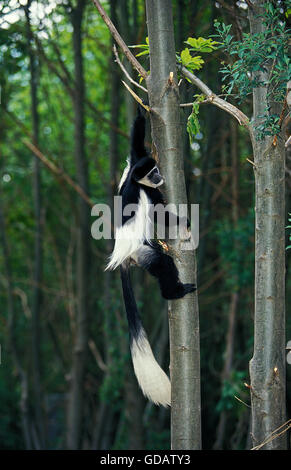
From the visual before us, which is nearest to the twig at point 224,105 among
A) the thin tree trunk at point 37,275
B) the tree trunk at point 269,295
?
the tree trunk at point 269,295

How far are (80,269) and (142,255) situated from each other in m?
1.80

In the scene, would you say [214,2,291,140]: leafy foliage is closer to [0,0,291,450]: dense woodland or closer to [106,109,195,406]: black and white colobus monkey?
[106,109,195,406]: black and white colobus monkey

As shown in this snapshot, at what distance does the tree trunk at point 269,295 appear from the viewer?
154 cm

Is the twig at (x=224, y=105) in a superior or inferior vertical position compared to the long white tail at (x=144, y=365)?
superior

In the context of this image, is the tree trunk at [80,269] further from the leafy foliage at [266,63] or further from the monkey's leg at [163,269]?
the leafy foliage at [266,63]

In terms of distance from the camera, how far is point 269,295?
154 cm

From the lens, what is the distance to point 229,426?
4.39m

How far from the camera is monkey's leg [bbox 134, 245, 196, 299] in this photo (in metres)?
1.59

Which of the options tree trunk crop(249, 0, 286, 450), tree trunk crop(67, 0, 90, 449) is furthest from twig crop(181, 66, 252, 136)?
tree trunk crop(67, 0, 90, 449)

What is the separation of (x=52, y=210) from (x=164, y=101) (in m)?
3.84

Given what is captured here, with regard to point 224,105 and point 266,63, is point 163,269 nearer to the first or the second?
point 224,105

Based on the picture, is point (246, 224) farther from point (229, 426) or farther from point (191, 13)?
point (229, 426)

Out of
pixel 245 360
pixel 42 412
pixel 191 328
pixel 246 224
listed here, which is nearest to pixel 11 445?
pixel 42 412

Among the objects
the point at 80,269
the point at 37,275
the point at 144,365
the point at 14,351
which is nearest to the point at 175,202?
the point at 144,365
